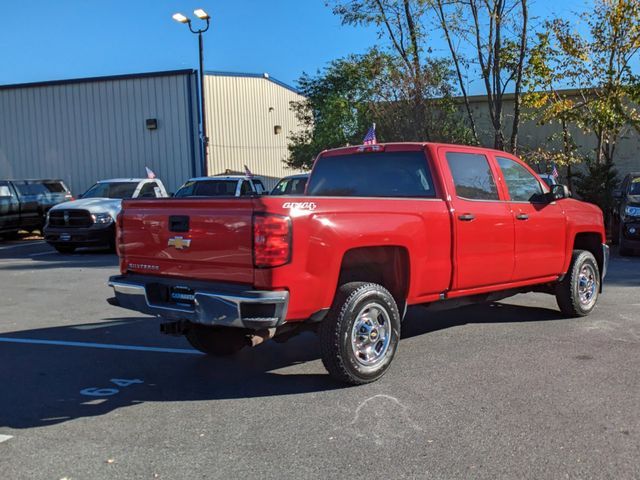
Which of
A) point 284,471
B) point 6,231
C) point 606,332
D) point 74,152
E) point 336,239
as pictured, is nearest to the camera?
point 284,471

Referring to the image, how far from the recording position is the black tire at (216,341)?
5746mm

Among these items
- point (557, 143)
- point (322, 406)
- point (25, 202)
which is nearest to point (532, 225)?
point (322, 406)

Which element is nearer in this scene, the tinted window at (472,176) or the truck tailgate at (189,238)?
the truck tailgate at (189,238)

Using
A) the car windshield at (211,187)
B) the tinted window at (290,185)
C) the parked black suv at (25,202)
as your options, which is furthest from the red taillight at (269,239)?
the parked black suv at (25,202)

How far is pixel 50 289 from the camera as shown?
10328 millimetres

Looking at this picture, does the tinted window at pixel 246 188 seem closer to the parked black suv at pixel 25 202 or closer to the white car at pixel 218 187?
the white car at pixel 218 187

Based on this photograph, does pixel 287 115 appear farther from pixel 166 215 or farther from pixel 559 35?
pixel 166 215

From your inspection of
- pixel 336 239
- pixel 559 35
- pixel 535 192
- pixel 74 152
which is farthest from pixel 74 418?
pixel 74 152

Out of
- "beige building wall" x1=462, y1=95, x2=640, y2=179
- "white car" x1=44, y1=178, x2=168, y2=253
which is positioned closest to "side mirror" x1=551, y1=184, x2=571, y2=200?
"white car" x1=44, y1=178, x2=168, y2=253

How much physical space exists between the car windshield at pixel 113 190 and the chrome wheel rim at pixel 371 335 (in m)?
12.8

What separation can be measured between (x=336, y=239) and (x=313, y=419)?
132 centimetres

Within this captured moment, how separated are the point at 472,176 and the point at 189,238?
3008 mm

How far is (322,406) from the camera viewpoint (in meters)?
4.66

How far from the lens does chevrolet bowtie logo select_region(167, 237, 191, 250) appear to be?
490cm
